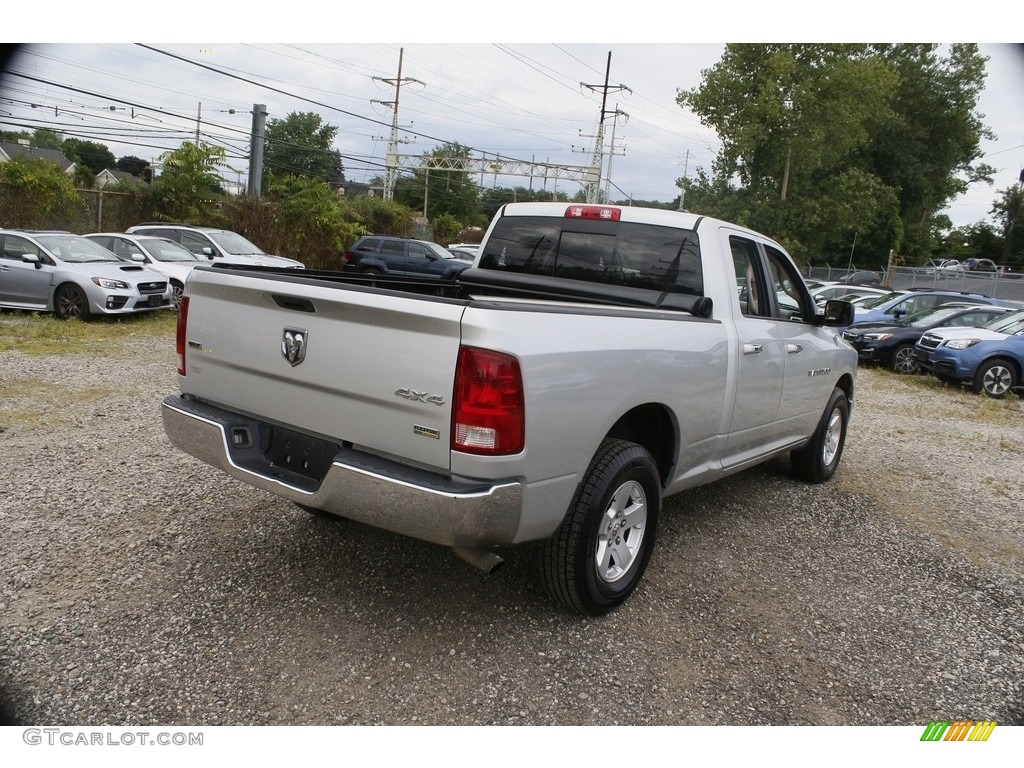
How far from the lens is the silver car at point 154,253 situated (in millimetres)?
14594

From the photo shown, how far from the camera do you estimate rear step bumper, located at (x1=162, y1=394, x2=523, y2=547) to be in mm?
2906

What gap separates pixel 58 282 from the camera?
12617 millimetres

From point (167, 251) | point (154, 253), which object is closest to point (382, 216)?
point (167, 251)

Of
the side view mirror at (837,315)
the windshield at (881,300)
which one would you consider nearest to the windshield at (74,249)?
the side view mirror at (837,315)

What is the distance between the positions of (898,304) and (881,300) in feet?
2.67

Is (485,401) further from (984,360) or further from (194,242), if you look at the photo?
(194,242)

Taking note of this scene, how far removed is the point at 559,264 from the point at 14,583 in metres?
3.33

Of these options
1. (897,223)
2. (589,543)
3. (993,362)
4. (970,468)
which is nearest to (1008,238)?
(897,223)

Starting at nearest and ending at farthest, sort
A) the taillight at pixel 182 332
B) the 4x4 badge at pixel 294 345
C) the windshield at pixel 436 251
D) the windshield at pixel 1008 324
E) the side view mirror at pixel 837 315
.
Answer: the 4x4 badge at pixel 294 345 → the taillight at pixel 182 332 → the side view mirror at pixel 837 315 → the windshield at pixel 1008 324 → the windshield at pixel 436 251

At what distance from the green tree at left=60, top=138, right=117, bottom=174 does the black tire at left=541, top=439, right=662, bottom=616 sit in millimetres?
70012

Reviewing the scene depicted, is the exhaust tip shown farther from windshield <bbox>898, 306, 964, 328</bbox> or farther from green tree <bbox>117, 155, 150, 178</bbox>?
green tree <bbox>117, 155, 150, 178</bbox>

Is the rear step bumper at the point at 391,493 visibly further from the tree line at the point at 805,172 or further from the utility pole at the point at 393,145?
the utility pole at the point at 393,145

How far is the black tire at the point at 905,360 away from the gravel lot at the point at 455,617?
9154 millimetres
